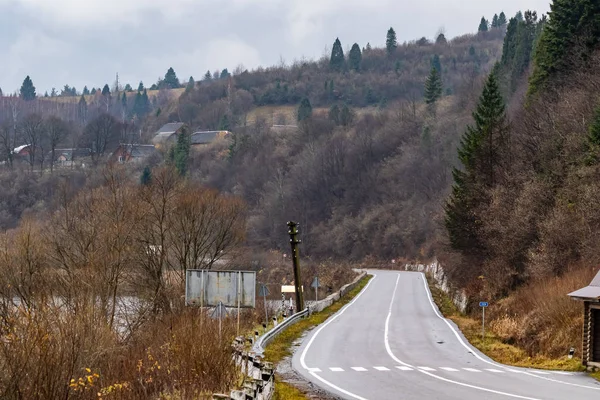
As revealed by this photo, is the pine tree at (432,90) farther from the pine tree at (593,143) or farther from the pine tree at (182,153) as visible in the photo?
the pine tree at (593,143)

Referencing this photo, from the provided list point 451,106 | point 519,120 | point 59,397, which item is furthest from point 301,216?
point 59,397

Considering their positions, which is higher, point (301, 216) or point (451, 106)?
point (451, 106)

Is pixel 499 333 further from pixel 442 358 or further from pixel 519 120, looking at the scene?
pixel 519 120

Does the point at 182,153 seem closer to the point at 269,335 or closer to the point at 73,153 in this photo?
the point at 73,153

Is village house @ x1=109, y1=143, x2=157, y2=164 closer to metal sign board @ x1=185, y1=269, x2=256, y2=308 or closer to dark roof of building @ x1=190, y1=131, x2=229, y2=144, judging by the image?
dark roof of building @ x1=190, y1=131, x2=229, y2=144

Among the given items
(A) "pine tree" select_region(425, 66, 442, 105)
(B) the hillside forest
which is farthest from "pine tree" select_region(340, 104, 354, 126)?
(B) the hillside forest

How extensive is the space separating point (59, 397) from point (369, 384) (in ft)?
31.3

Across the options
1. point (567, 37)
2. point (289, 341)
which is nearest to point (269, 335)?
point (289, 341)

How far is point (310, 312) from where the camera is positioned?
1651 inches

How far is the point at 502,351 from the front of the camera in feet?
95.0

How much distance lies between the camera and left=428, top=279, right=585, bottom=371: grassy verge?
2425 centimetres

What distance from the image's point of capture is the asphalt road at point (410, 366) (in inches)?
715

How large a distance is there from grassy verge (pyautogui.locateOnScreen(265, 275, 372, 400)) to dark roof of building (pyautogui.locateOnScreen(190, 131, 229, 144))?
123830mm

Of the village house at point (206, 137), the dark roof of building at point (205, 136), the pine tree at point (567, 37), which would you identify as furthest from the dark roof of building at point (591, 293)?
the dark roof of building at point (205, 136)
